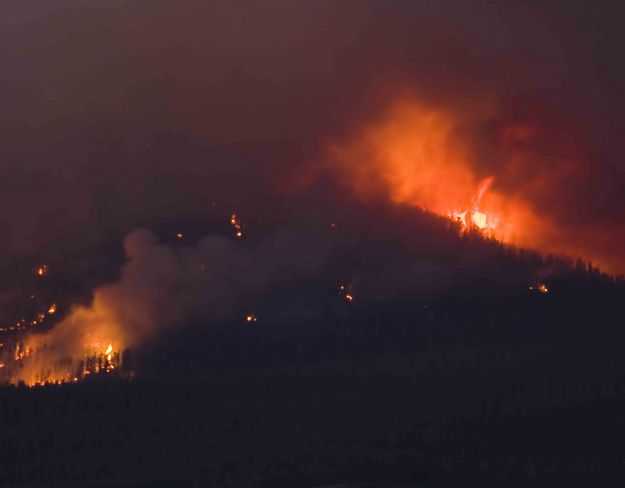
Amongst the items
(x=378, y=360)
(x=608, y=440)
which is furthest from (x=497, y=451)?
(x=378, y=360)

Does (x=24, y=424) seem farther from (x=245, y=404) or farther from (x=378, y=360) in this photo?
(x=378, y=360)

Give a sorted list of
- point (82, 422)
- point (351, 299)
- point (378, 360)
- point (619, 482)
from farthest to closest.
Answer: point (351, 299) < point (378, 360) < point (82, 422) < point (619, 482)

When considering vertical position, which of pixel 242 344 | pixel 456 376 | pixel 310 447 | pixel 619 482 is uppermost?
pixel 242 344

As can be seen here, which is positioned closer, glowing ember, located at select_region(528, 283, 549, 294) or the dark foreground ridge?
the dark foreground ridge

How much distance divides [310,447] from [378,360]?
31.5ft

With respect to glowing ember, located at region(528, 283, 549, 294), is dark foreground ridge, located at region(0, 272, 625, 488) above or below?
below

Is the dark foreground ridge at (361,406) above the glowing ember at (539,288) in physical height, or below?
below

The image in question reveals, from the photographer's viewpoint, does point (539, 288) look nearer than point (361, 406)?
No

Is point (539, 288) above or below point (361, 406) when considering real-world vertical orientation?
above

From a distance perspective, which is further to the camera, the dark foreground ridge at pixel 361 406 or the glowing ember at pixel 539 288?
the glowing ember at pixel 539 288

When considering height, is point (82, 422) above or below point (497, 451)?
above

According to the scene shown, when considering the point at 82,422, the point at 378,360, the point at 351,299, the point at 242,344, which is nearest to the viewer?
the point at 82,422

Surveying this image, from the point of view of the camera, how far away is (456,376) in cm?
4472

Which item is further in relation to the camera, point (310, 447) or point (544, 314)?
point (544, 314)
